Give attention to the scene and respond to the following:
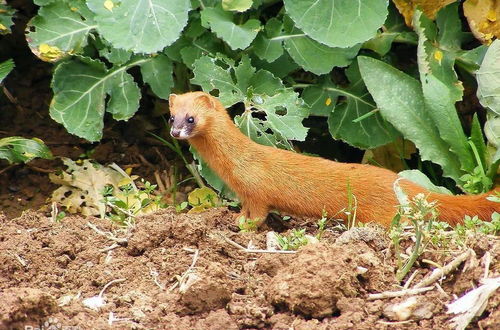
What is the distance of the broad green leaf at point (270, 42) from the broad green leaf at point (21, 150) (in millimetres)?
1688

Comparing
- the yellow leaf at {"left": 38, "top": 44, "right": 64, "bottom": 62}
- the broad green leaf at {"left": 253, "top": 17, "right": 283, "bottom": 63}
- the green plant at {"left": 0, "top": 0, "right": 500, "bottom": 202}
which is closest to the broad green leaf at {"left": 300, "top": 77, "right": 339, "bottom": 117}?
the green plant at {"left": 0, "top": 0, "right": 500, "bottom": 202}

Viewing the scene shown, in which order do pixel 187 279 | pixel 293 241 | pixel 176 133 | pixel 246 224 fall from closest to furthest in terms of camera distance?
1. pixel 187 279
2. pixel 293 241
3. pixel 246 224
4. pixel 176 133

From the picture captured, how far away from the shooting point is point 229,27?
588 centimetres

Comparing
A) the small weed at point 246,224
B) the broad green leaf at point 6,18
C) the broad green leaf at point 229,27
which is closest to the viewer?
the small weed at point 246,224

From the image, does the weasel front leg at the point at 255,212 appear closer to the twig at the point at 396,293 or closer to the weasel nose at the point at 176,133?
the weasel nose at the point at 176,133

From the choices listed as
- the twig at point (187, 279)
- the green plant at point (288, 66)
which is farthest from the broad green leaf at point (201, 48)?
the twig at point (187, 279)

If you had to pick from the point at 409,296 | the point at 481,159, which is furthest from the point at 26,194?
the point at 409,296

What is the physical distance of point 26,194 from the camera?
6.59 metres

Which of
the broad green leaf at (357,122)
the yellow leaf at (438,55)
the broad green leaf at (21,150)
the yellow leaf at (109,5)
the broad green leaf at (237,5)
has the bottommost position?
the broad green leaf at (21,150)

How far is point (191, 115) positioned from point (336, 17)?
1.34m

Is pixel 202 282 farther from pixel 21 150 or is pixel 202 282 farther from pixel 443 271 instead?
pixel 21 150

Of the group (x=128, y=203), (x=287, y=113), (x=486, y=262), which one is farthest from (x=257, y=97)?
(x=486, y=262)

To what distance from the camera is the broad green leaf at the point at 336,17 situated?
5832 millimetres

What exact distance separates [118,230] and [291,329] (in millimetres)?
A: 1632
